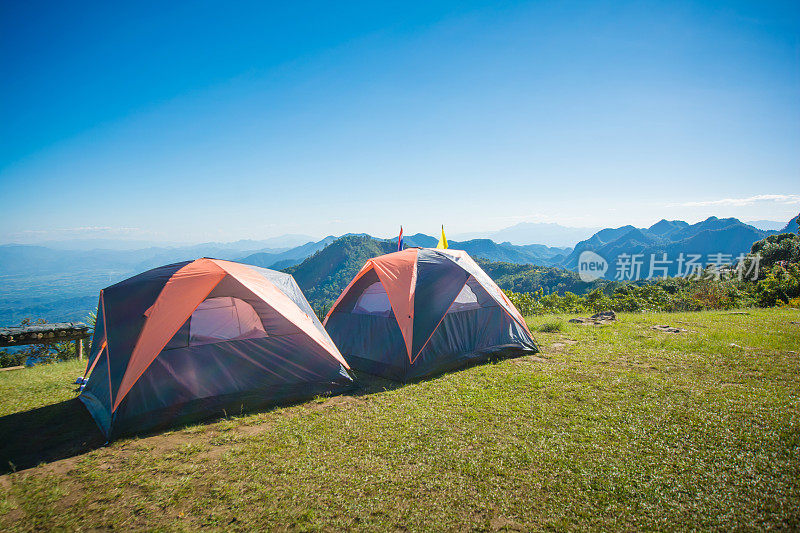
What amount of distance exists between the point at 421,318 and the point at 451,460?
3.48 metres

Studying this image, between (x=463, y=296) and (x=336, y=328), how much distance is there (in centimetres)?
330

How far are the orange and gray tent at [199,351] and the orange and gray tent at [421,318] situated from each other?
130cm

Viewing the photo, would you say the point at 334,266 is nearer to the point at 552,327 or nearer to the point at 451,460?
the point at 552,327

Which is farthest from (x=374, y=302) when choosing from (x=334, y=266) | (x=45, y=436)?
(x=334, y=266)

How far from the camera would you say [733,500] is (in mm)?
3293

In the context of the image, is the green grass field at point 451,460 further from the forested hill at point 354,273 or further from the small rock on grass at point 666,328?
the forested hill at point 354,273

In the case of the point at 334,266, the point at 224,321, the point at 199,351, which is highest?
the point at 224,321

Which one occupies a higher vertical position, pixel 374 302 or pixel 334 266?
pixel 374 302

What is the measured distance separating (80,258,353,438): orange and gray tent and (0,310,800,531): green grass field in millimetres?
409

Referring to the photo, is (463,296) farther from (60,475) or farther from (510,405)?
(60,475)

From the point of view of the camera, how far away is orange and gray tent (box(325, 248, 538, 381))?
727cm

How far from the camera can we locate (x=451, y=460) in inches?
163

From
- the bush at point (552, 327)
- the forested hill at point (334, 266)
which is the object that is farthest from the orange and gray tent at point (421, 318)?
the forested hill at point (334, 266)

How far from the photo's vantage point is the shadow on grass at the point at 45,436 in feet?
14.7
